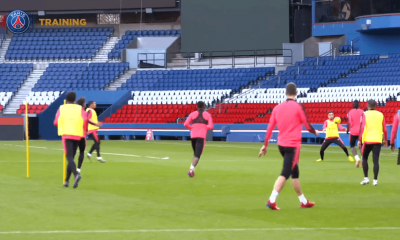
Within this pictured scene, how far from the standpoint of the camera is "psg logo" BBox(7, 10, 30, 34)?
5972 cm

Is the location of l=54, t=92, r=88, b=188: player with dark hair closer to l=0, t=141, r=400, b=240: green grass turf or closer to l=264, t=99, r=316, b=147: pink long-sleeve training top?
l=0, t=141, r=400, b=240: green grass turf

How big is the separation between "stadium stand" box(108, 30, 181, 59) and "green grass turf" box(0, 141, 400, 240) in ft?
118

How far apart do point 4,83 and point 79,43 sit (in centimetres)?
710

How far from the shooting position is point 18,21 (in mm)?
60094

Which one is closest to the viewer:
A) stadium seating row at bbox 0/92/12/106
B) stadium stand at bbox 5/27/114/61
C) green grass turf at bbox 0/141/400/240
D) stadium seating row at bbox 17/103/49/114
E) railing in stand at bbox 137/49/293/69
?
green grass turf at bbox 0/141/400/240

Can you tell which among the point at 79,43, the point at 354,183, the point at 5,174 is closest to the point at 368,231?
the point at 354,183

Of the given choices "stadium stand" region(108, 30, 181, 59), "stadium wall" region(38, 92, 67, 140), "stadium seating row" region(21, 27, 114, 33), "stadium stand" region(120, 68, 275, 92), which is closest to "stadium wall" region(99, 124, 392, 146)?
"stadium wall" region(38, 92, 67, 140)

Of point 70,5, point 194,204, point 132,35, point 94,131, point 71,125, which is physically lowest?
point 194,204

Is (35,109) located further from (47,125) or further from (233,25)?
(233,25)

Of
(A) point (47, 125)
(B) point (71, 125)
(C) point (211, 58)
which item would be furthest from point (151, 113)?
(B) point (71, 125)

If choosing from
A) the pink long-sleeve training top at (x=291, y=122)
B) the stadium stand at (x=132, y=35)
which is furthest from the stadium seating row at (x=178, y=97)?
the pink long-sleeve training top at (x=291, y=122)

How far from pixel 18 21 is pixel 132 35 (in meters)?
8.93

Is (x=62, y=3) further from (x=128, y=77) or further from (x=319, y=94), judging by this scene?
(x=319, y=94)

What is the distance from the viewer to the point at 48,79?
5522 cm
